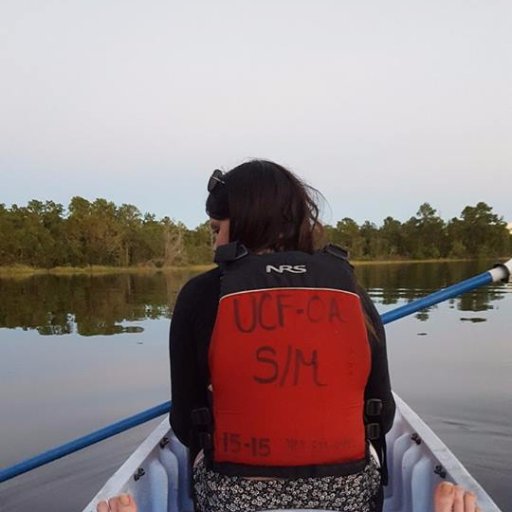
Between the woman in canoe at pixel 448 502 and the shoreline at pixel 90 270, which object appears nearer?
the woman in canoe at pixel 448 502

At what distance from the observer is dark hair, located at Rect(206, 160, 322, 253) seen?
72.5 inches

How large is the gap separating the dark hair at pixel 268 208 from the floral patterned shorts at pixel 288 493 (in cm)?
66

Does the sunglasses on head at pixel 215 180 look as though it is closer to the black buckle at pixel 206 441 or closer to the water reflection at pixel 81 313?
the black buckle at pixel 206 441

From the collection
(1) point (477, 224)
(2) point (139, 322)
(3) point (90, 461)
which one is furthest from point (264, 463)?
(1) point (477, 224)

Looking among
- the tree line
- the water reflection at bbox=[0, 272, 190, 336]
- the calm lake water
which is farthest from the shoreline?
the calm lake water

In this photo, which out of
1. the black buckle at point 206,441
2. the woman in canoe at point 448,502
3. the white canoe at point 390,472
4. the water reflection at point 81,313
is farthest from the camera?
the water reflection at point 81,313

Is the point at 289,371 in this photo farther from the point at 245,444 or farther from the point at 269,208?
the point at 269,208

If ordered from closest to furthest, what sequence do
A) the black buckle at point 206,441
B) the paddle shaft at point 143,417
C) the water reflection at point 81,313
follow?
the black buckle at point 206,441 < the paddle shaft at point 143,417 < the water reflection at point 81,313

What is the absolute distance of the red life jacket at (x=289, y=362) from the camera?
175cm

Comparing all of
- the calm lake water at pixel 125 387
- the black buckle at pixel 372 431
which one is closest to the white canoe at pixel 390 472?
the black buckle at pixel 372 431

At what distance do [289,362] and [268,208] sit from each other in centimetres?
44

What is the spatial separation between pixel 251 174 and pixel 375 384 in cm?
72

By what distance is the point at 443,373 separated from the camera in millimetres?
7777

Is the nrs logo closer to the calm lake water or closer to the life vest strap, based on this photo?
the life vest strap
